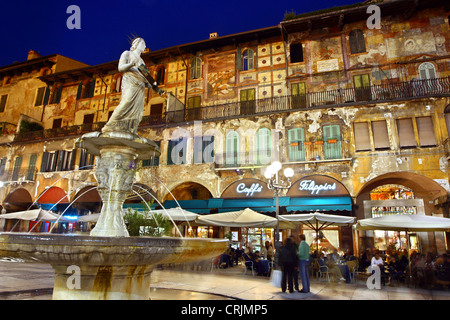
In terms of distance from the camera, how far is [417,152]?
14.4m

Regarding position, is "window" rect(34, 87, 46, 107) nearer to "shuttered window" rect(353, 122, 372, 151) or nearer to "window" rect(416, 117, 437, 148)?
"shuttered window" rect(353, 122, 372, 151)

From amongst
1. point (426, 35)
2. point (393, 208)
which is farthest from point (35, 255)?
point (426, 35)

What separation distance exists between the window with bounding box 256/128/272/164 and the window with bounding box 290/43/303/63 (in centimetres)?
508

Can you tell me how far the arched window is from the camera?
15656mm

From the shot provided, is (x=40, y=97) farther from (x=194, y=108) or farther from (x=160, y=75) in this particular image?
(x=194, y=108)

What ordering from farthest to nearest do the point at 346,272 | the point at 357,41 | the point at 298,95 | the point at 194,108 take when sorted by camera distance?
1. the point at 194,108
2. the point at 357,41
3. the point at 298,95
4. the point at 346,272

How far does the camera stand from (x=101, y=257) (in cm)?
316

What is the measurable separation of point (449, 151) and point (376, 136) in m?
3.13

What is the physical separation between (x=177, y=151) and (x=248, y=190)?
5335 millimetres

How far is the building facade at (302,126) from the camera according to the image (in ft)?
48.7

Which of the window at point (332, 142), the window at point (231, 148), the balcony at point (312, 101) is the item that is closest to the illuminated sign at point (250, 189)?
the window at point (231, 148)

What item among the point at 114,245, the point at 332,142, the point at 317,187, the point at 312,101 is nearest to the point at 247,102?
the point at 312,101

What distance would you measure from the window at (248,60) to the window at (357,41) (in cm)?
594

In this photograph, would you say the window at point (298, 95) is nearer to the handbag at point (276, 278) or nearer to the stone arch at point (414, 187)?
the stone arch at point (414, 187)
